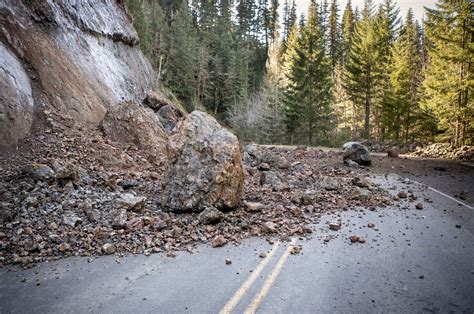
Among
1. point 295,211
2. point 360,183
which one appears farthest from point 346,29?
point 295,211

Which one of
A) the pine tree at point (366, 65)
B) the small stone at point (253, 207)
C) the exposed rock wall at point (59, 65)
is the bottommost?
the small stone at point (253, 207)

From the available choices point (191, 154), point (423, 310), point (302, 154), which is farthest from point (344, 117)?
point (423, 310)

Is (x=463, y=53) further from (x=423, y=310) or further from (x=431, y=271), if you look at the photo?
(x=423, y=310)

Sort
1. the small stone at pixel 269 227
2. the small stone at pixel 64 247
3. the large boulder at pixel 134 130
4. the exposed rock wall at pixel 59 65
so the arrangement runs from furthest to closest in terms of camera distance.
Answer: the large boulder at pixel 134 130 → the exposed rock wall at pixel 59 65 → the small stone at pixel 269 227 → the small stone at pixel 64 247

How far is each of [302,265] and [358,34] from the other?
119ft

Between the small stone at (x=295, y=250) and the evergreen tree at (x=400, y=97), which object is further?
the evergreen tree at (x=400, y=97)

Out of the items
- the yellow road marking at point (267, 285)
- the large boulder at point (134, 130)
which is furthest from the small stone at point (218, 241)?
the large boulder at point (134, 130)

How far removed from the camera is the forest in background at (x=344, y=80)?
2319 centimetres

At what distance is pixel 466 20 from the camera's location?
22094 millimetres

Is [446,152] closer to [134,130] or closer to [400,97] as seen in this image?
[400,97]

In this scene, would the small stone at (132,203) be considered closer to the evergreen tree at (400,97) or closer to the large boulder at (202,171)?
the large boulder at (202,171)

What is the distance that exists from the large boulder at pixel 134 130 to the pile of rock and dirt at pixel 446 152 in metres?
19.7

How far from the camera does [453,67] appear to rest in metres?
23.2

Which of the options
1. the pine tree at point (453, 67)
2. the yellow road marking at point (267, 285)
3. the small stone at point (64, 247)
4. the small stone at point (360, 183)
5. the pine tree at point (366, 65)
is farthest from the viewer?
the pine tree at point (366, 65)
